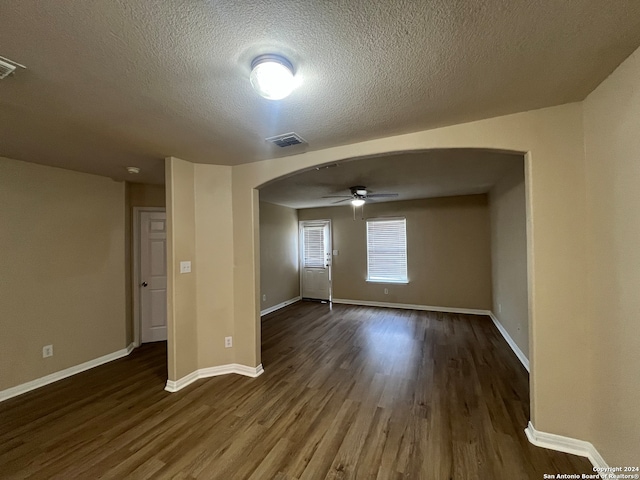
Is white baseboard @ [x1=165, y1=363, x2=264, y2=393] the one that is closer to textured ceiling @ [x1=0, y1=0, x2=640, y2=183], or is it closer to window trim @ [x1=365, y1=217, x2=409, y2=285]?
textured ceiling @ [x1=0, y1=0, x2=640, y2=183]

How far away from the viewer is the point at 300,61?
4.37 ft

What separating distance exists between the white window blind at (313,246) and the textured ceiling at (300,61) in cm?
491

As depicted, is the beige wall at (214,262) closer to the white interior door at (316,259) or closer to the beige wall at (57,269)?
the beige wall at (57,269)

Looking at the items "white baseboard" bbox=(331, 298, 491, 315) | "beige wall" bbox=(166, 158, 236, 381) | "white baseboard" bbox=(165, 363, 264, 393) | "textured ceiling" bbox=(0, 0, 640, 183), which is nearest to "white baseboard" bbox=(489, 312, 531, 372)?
"white baseboard" bbox=(331, 298, 491, 315)

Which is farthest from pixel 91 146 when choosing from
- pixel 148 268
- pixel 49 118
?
pixel 148 268

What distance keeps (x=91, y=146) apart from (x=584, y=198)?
4.15m

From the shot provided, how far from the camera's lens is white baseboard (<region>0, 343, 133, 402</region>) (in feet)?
8.73

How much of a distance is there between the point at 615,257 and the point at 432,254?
439 centimetres

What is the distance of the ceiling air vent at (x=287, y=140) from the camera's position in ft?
7.46

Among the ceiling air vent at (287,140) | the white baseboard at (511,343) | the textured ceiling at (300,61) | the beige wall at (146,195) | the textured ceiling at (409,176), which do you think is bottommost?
the white baseboard at (511,343)

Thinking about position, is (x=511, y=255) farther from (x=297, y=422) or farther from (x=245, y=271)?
→ (x=245, y=271)

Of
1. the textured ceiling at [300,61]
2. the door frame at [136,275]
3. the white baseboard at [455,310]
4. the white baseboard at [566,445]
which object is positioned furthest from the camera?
the door frame at [136,275]

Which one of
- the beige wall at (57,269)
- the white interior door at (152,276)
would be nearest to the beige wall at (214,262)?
the white interior door at (152,276)

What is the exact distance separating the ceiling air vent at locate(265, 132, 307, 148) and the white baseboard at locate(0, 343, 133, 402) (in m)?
3.71
